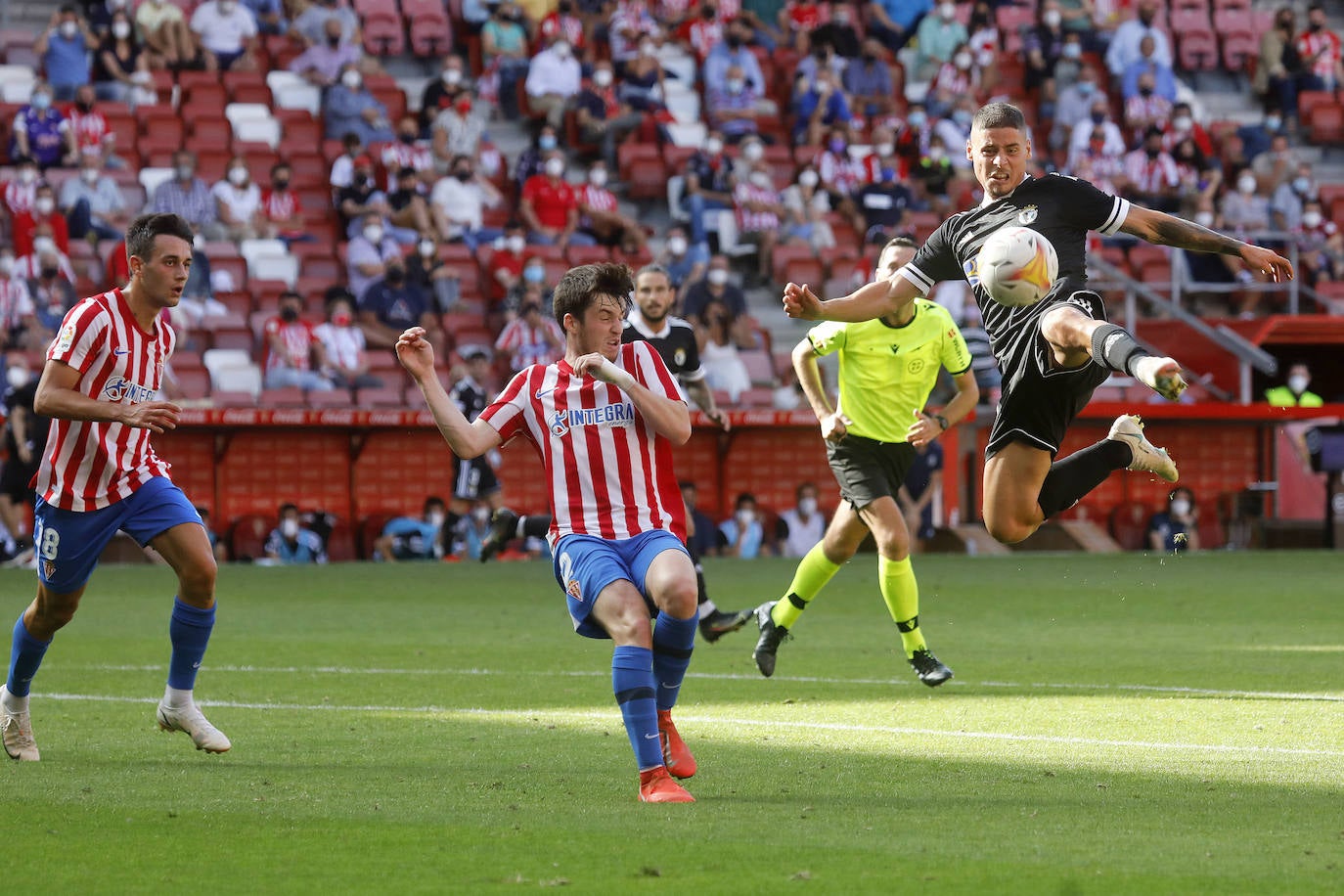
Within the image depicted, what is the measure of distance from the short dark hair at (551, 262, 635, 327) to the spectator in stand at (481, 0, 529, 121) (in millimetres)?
19800

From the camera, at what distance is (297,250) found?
22.5 m

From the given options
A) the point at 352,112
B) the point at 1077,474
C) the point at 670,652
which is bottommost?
the point at 670,652

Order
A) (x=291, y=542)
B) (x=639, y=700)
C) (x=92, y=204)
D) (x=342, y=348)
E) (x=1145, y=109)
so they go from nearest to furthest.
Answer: (x=639, y=700)
(x=291, y=542)
(x=342, y=348)
(x=92, y=204)
(x=1145, y=109)

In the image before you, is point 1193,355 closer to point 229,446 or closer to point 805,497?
point 805,497

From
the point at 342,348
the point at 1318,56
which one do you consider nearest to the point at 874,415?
the point at 342,348

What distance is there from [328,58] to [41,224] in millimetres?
5107

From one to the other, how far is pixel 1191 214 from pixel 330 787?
2198 centimetres

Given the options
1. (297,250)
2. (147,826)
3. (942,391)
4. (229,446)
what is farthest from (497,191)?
(147,826)

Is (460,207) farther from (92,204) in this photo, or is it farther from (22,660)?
(22,660)

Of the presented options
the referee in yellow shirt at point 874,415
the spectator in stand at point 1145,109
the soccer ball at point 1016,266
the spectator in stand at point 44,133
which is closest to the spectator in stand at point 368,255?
the spectator in stand at point 44,133

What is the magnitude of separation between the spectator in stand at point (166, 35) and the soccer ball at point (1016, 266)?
18496 millimetres

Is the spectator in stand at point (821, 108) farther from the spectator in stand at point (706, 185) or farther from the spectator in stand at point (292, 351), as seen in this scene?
the spectator in stand at point (292, 351)

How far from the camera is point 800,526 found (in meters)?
22.3

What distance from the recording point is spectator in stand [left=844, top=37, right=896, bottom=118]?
27281mm
